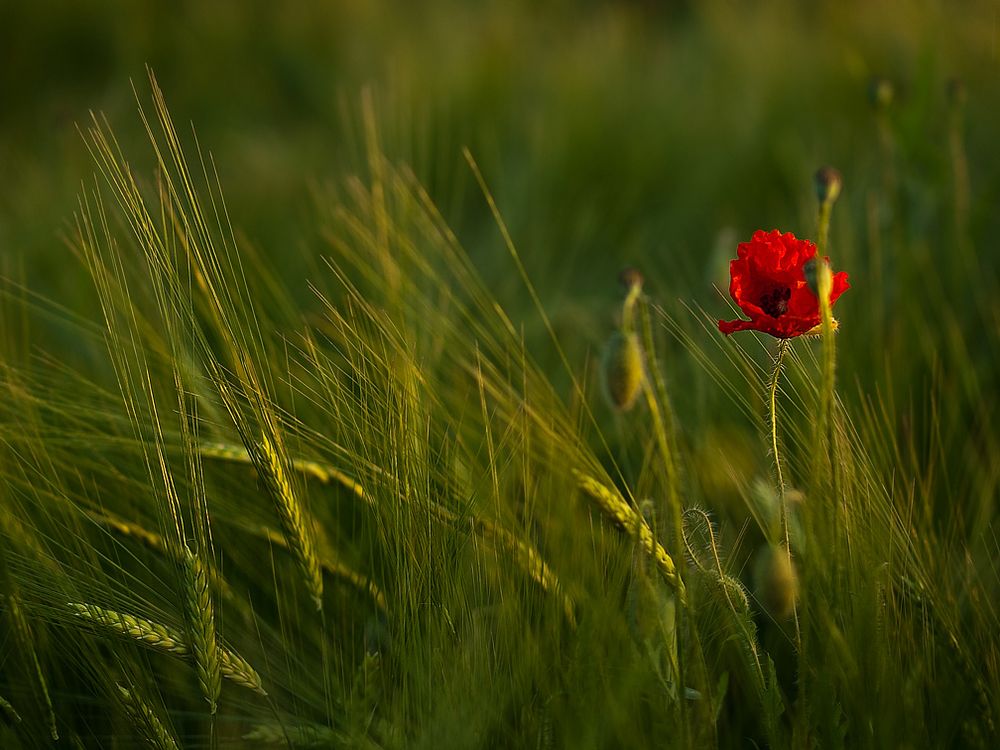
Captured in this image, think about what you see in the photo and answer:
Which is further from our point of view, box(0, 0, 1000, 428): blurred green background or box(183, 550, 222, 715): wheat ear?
box(0, 0, 1000, 428): blurred green background

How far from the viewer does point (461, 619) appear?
0.54m

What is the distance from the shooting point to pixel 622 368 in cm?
44

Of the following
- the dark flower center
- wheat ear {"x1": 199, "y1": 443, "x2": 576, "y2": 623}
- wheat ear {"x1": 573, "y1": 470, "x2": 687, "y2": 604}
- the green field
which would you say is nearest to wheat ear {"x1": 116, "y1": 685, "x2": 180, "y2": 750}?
the green field

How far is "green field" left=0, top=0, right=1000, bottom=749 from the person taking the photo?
1.63 ft

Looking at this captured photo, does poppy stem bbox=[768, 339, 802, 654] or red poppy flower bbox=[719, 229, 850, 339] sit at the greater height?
red poppy flower bbox=[719, 229, 850, 339]

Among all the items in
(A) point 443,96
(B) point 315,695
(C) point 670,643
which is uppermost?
(A) point 443,96

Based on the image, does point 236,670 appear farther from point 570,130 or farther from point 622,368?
point 570,130

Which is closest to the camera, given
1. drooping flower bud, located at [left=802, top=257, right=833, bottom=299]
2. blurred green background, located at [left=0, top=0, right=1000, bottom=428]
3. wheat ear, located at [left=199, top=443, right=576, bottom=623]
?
drooping flower bud, located at [left=802, top=257, right=833, bottom=299]

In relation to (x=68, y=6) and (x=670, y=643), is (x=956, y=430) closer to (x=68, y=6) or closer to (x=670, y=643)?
(x=670, y=643)

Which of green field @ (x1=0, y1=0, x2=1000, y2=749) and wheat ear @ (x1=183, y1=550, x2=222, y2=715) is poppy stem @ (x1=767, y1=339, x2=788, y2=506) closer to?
green field @ (x1=0, y1=0, x2=1000, y2=749)

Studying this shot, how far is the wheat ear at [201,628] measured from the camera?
0.49m

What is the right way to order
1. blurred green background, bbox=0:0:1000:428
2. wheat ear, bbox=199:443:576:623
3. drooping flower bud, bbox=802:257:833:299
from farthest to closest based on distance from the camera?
blurred green background, bbox=0:0:1000:428
wheat ear, bbox=199:443:576:623
drooping flower bud, bbox=802:257:833:299

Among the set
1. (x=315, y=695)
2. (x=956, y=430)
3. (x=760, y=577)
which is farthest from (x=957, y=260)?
(x=315, y=695)

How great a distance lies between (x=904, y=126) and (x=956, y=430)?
1.33 ft
